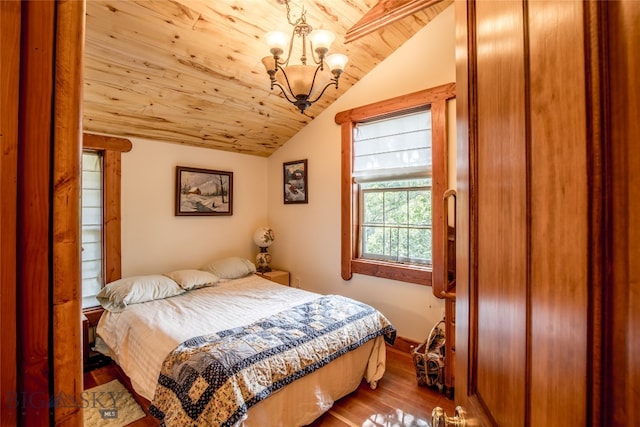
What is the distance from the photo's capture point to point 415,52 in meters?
2.93

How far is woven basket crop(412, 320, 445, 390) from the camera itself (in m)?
2.34

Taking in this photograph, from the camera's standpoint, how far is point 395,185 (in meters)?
3.17

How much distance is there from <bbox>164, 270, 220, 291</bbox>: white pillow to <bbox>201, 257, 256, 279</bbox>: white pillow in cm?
20

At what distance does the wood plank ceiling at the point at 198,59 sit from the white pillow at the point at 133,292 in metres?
1.52

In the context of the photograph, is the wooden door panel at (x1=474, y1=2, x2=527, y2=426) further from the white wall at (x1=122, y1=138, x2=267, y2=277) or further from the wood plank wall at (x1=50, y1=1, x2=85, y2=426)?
the white wall at (x1=122, y1=138, x2=267, y2=277)

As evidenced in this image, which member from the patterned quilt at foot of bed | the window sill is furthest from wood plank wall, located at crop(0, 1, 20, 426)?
the window sill

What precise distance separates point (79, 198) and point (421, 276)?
280 cm

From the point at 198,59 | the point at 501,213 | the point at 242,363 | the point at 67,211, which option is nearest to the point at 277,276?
the point at 242,363

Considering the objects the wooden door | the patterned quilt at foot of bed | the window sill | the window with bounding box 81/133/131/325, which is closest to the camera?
the wooden door

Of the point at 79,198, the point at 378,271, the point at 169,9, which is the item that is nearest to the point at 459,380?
the point at 79,198

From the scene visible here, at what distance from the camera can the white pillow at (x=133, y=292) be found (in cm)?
261

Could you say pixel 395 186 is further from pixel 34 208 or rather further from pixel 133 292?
pixel 34 208

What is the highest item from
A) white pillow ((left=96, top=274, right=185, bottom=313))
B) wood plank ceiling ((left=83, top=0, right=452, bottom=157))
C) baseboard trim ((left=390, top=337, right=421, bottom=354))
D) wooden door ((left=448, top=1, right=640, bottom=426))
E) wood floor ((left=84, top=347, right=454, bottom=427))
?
wood plank ceiling ((left=83, top=0, right=452, bottom=157))

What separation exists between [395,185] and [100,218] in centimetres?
302
